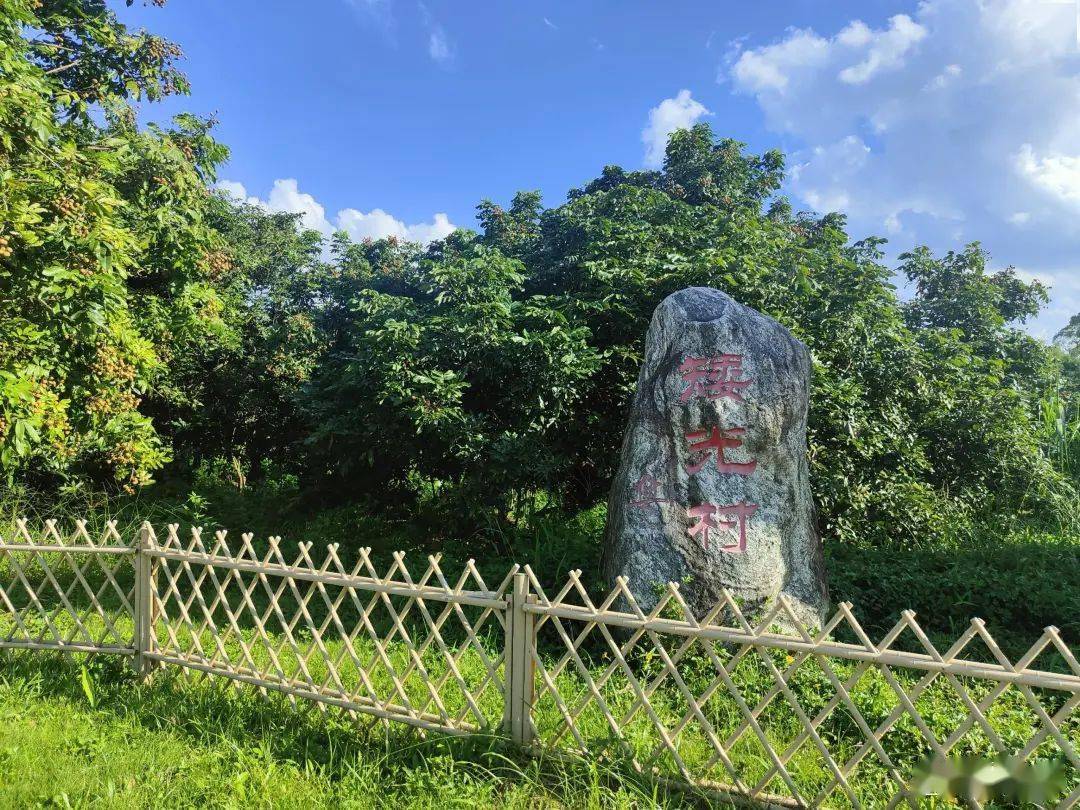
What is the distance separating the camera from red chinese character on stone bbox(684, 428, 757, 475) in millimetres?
4238

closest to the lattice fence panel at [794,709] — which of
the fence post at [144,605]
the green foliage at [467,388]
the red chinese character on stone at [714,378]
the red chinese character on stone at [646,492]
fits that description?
the red chinese character on stone at [646,492]

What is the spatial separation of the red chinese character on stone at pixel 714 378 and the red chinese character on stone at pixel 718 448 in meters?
0.22

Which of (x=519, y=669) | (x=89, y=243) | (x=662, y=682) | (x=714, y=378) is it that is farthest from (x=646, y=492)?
(x=89, y=243)

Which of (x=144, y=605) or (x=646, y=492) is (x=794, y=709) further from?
(x=144, y=605)

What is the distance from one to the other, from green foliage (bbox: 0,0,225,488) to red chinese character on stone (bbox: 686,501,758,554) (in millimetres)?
3868

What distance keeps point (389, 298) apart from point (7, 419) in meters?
2.94

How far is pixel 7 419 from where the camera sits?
416 centimetres

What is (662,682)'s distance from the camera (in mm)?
3344

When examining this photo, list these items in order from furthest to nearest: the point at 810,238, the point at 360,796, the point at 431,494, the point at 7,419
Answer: the point at 810,238
the point at 431,494
the point at 7,419
the point at 360,796

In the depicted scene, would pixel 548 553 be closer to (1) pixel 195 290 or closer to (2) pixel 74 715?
(2) pixel 74 715

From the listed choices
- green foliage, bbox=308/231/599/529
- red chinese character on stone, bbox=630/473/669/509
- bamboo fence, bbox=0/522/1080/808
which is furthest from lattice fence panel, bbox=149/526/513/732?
green foliage, bbox=308/231/599/529

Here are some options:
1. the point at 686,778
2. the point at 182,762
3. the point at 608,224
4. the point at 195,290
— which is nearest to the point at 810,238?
the point at 608,224

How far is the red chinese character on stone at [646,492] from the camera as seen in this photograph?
4.21m

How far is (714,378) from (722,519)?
2.91 ft
